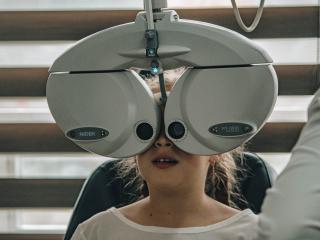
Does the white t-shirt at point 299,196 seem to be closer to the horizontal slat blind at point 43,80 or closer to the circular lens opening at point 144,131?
the circular lens opening at point 144,131

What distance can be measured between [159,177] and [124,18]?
0.94m

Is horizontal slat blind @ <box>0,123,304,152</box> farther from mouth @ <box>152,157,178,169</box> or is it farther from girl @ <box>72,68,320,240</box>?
mouth @ <box>152,157,178,169</box>

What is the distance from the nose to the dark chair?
0.44 metres

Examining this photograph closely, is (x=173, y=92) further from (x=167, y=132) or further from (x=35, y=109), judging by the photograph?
(x=35, y=109)

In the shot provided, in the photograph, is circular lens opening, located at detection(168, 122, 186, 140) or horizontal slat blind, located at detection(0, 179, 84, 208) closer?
circular lens opening, located at detection(168, 122, 186, 140)

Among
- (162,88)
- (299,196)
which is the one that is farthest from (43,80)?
(299,196)

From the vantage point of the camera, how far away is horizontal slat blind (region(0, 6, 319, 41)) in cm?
223

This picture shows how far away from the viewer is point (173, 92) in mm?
1215

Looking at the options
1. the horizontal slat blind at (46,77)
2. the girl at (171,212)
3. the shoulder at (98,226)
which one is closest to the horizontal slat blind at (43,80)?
the horizontal slat blind at (46,77)

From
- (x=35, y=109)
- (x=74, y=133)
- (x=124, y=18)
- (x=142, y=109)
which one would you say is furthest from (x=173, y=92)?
(x=35, y=109)

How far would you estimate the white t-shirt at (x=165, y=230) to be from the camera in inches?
58.6

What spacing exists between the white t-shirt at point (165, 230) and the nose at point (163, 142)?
0.21m

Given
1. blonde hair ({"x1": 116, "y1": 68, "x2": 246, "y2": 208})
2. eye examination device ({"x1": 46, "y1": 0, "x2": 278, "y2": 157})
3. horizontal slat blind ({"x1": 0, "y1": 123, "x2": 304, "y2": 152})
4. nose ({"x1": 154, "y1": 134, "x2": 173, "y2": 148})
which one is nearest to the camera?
→ eye examination device ({"x1": 46, "y1": 0, "x2": 278, "y2": 157})

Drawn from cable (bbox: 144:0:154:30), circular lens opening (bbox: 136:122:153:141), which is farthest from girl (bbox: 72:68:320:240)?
cable (bbox: 144:0:154:30)
